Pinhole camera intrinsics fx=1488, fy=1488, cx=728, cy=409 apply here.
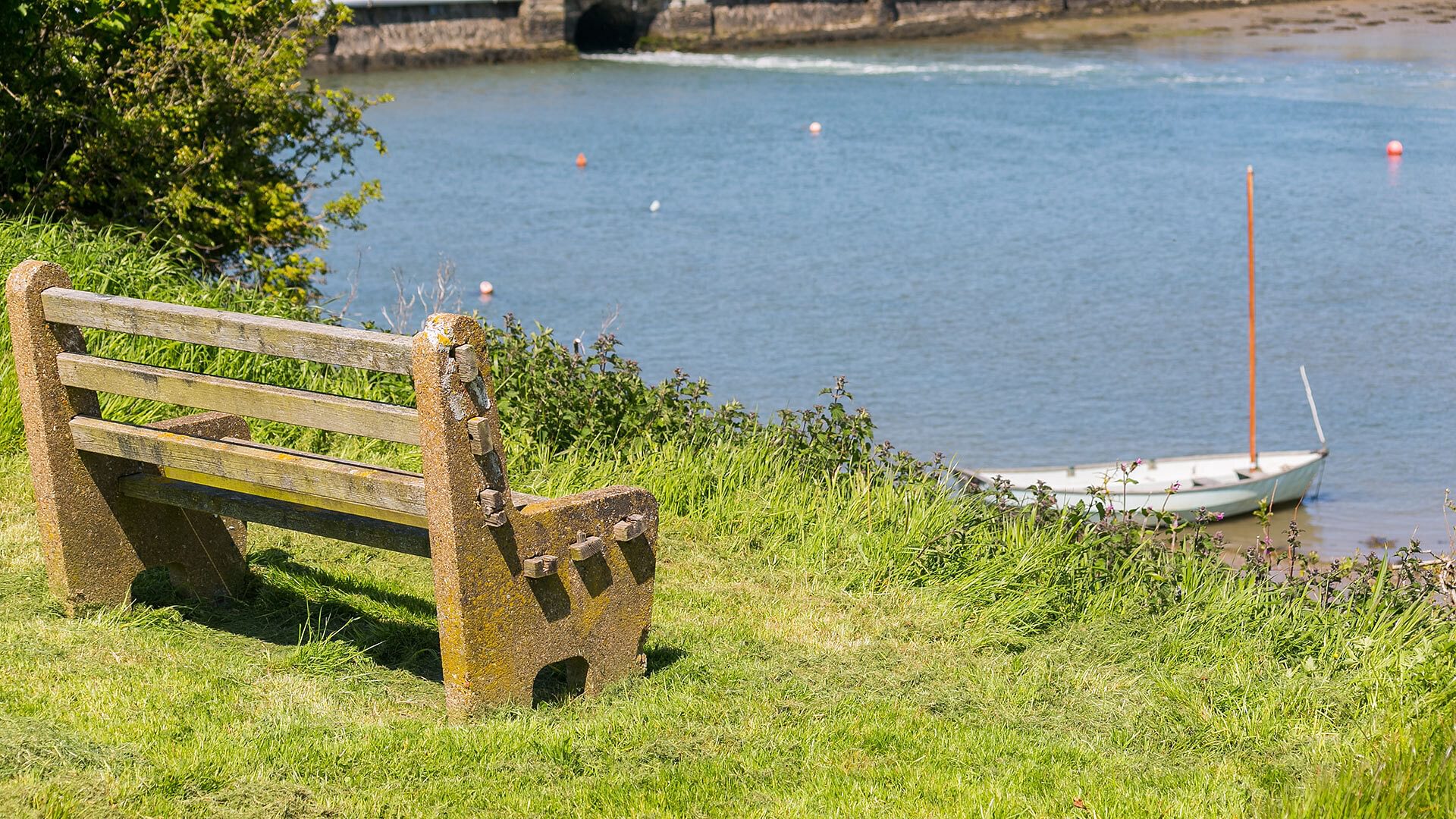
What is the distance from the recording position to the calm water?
18.8 m

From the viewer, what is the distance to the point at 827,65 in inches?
2292

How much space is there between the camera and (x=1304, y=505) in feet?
53.7

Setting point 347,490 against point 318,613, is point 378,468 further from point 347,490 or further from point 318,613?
point 318,613

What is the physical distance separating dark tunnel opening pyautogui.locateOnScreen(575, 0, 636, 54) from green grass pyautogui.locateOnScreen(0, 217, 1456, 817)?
190 feet

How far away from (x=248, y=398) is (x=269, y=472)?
27 centimetres

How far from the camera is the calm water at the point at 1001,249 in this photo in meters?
18.8

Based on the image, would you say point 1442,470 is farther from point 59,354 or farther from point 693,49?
point 693,49

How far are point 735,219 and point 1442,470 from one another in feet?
53.9

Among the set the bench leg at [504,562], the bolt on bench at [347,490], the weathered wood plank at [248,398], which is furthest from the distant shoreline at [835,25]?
the bench leg at [504,562]

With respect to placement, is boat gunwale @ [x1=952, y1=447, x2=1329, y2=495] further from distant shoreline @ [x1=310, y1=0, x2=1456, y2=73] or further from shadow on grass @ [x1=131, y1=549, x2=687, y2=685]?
distant shoreline @ [x1=310, y1=0, x2=1456, y2=73]

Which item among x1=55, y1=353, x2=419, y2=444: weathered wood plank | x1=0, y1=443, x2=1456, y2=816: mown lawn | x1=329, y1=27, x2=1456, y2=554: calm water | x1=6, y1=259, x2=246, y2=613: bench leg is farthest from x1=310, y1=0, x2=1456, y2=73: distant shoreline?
x1=55, y1=353, x2=419, y2=444: weathered wood plank

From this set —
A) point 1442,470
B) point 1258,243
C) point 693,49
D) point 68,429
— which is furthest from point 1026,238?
point 693,49

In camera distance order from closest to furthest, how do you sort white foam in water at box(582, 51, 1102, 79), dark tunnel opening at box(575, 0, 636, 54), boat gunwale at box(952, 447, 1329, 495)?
boat gunwale at box(952, 447, 1329, 495) < white foam in water at box(582, 51, 1102, 79) < dark tunnel opening at box(575, 0, 636, 54)

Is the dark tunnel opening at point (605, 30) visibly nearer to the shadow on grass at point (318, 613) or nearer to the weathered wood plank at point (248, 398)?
the shadow on grass at point (318, 613)
